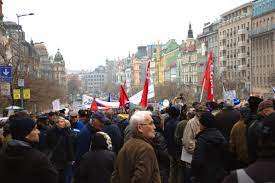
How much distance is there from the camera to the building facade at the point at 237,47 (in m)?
115

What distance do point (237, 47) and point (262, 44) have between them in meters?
11.4

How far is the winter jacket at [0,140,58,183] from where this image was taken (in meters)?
6.20

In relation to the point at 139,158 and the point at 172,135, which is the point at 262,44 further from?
the point at 139,158

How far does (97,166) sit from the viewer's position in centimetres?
845

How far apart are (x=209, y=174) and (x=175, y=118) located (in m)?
5.14

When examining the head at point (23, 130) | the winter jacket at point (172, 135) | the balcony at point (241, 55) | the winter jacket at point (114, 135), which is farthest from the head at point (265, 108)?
the balcony at point (241, 55)

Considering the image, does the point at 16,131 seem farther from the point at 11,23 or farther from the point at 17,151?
the point at 11,23

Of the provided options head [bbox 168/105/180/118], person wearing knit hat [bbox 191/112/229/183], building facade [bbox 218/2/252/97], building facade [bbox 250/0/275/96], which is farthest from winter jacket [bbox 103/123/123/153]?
building facade [bbox 218/2/252/97]

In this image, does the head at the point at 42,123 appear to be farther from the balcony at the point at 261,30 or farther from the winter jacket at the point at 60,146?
the balcony at the point at 261,30

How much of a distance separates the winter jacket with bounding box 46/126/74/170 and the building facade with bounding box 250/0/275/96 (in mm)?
89746

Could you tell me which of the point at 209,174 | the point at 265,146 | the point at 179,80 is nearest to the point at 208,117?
the point at 209,174

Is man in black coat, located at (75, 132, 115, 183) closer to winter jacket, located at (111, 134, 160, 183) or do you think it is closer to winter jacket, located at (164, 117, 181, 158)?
winter jacket, located at (111, 134, 160, 183)

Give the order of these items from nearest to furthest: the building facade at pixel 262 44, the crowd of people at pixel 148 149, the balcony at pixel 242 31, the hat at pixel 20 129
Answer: the crowd of people at pixel 148 149, the hat at pixel 20 129, the building facade at pixel 262 44, the balcony at pixel 242 31

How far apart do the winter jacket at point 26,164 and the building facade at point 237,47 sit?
10329 centimetres
